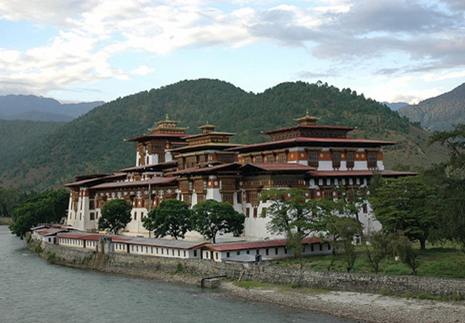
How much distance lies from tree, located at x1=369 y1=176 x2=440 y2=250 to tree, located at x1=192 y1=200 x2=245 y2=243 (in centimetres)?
1556

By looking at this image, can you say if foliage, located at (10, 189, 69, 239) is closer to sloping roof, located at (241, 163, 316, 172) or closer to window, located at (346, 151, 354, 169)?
sloping roof, located at (241, 163, 316, 172)

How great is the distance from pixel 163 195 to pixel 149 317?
39.6m

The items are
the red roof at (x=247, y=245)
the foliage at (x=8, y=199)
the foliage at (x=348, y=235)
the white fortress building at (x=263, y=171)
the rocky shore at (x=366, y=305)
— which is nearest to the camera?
the rocky shore at (x=366, y=305)

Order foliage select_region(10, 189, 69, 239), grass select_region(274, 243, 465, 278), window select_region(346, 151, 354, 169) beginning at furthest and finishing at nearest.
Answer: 1. foliage select_region(10, 189, 69, 239)
2. window select_region(346, 151, 354, 169)
3. grass select_region(274, 243, 465, 278)

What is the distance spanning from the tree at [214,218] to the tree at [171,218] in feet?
8.91

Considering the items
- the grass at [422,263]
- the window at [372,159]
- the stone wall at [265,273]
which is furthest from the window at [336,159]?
the stone wall at [265,273]

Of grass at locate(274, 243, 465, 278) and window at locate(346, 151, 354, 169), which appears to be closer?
grass at locate(274, 243, 465, 278)

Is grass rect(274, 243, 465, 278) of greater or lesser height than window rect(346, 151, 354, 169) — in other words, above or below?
below

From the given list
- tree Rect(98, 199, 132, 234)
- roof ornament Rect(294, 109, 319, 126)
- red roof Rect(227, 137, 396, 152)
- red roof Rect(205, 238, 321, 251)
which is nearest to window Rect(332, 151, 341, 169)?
red roof Rect(227, 137, 396, 152)

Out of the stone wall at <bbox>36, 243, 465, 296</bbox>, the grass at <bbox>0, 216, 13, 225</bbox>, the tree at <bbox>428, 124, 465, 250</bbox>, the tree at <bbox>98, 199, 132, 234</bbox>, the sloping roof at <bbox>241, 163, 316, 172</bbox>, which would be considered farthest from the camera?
the grass at <bbox>0, 216, 13, 225</bbox>

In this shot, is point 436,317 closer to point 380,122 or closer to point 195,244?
point 195,244

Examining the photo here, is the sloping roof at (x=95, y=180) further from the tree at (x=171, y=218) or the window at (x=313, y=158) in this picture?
the window at (x=313, y=158)

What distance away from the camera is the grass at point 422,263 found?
155 ft

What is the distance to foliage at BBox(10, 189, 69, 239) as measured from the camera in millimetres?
105188
